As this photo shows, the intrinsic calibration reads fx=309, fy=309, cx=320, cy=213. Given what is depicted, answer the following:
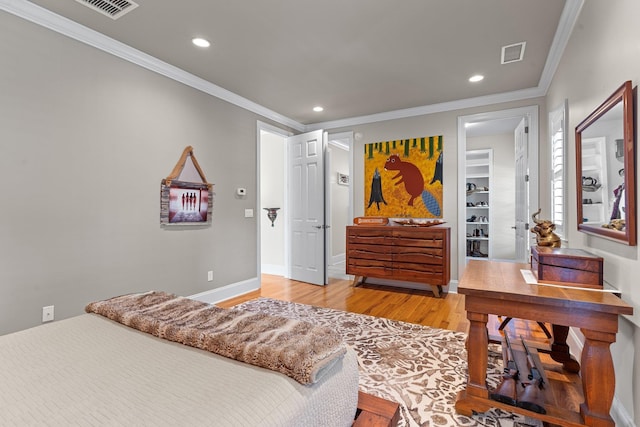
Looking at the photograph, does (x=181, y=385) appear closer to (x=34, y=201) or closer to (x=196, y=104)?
(x=34, y=201)

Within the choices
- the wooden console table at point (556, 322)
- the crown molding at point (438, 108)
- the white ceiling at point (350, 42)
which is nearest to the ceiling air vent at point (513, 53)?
the white ceiling at point (350, 42)

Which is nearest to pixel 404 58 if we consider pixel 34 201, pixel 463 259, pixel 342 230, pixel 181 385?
pixel 463 259

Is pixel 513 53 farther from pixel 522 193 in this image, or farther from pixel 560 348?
pixel 560 348

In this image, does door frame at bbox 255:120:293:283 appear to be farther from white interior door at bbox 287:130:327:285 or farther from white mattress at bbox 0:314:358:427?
white mattress at bbox 0:314:358:427

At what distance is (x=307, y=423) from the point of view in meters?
0.91

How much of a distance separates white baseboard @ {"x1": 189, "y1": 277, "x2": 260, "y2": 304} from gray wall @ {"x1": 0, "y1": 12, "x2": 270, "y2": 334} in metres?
0.09

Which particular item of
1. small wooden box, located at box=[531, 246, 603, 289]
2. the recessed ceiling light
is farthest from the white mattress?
the recessed ceiling light

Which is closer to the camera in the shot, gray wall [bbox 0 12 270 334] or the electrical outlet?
gray wall [bbox 0 12 270 334]

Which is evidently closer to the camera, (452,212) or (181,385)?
(181,385)

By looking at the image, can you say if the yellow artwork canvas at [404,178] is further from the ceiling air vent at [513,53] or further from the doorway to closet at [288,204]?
the ceiling air vent at [513,53]

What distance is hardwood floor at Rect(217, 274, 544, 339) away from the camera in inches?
122

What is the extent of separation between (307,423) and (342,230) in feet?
18.1

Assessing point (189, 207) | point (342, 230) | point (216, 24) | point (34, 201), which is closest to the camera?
point (34, 201)

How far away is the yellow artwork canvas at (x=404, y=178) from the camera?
4367mm
